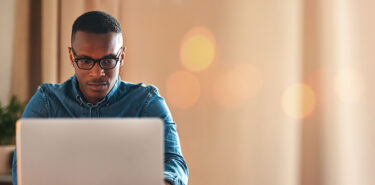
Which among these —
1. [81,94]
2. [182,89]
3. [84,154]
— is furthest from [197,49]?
[84,154]

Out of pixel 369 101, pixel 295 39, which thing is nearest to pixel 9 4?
pixel 295 39

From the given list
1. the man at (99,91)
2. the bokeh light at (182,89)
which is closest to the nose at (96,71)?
the man at (99,91)

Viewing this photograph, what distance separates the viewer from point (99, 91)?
137 cm

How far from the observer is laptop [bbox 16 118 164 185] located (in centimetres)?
76

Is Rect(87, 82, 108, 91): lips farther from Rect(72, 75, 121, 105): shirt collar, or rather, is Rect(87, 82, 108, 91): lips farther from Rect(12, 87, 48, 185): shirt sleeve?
Rect(12, 87, 48, 185): shirt sleeve

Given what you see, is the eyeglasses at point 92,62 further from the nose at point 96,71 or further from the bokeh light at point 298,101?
the bokeh light at point 298,101

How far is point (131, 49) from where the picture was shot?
8.82ft

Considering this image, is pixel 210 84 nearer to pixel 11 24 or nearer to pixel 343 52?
pixel 343 52

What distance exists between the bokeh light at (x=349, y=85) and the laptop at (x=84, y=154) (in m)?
1.77

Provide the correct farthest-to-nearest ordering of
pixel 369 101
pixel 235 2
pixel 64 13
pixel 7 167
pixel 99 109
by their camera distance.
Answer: pixel 64 13
pixel 235 2
pixel 7 167
pixel 369 101
pixel 99 109

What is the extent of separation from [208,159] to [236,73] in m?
0.57

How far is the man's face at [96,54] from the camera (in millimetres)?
1311

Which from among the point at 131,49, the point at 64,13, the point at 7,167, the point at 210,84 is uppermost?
the point at 64,13

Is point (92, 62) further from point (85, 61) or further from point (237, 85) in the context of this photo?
point (237, 85)
